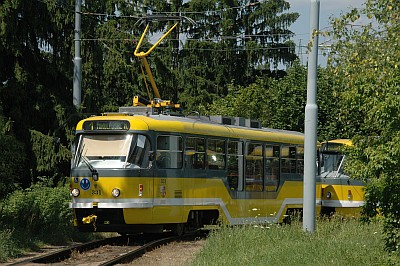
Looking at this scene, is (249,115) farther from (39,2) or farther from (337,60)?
(337,60)

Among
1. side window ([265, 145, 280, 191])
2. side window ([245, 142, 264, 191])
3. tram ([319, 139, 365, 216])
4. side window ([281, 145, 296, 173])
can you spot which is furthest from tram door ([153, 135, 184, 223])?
tram ([319, 139, 365, 216])

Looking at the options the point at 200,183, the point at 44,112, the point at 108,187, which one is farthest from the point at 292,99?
the point at 108,187

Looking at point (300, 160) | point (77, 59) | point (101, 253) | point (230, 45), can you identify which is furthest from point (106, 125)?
point (230, 45)

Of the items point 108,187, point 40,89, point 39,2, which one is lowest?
point 108,187

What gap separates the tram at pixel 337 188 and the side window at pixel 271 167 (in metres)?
3.32

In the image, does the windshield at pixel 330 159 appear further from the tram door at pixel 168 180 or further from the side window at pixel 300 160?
the tram door at pixel 168 180

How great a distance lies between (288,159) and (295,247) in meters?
11.2

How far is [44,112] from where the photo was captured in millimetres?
27484

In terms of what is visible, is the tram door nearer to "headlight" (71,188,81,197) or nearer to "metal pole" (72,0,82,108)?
"headlight" (71,188,81,197)

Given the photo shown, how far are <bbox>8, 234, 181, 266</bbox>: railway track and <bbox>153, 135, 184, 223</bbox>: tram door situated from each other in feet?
2.05

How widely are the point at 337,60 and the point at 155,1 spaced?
131 feet

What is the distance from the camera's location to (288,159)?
25.7 metres

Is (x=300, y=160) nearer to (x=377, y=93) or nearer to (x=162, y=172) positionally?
(x=162, y=172)

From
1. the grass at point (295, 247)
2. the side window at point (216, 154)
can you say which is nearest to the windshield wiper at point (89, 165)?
the grass at point (295, 247)
